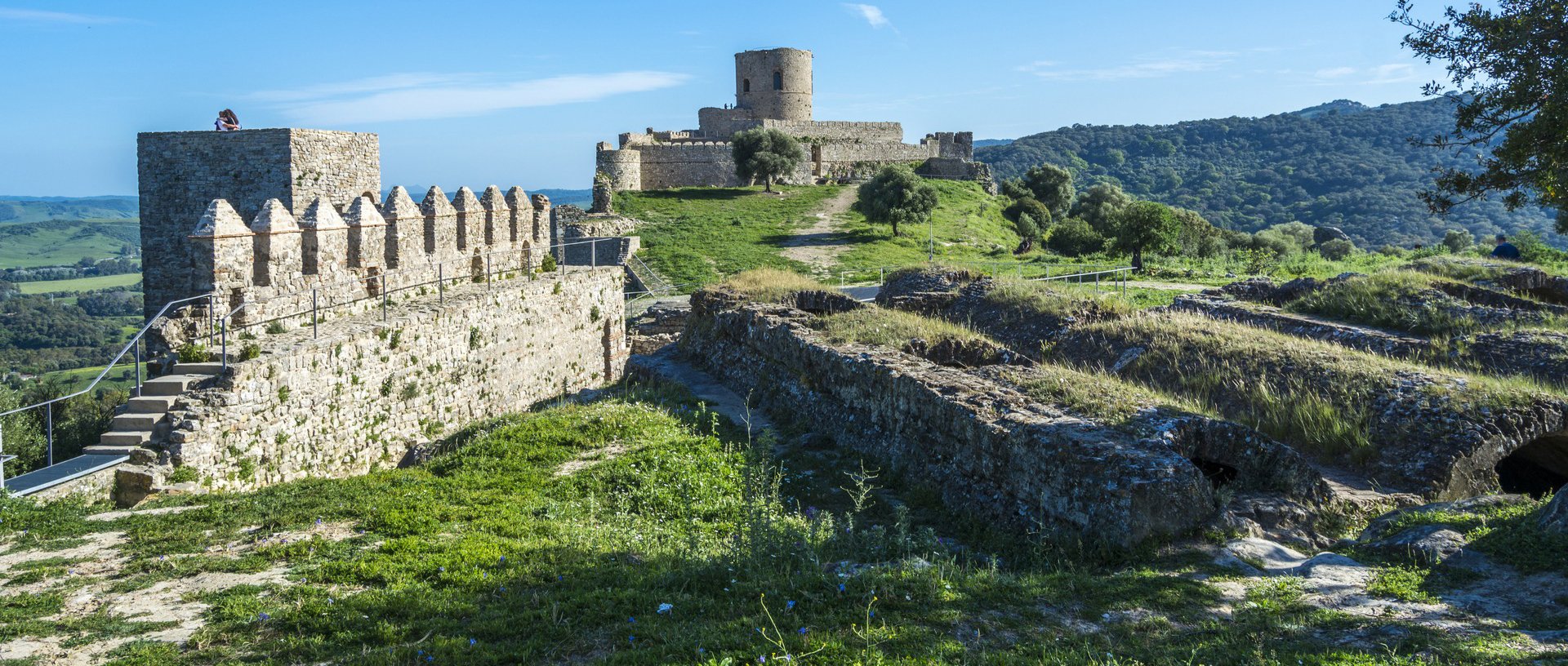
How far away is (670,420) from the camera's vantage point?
38.5 feet

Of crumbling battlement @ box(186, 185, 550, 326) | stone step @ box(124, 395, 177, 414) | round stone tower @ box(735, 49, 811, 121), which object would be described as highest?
round stone tower @ box(735, 49, 811, 121)

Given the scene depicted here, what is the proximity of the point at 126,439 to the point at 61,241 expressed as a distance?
566ft

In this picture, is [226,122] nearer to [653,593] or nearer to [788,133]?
[653,593]

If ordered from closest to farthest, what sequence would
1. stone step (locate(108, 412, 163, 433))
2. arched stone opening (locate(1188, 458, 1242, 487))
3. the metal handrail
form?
1. arched stone opening (locate(1188, 458, 1242, 487))
2. the metal handrail
3. stone step (locate(108, 412, 163, 433))

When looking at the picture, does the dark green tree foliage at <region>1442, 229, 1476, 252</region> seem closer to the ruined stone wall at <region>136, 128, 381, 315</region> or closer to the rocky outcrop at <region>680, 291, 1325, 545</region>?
the rocky outcrop at <region>680, 291, 1325, 545</region>

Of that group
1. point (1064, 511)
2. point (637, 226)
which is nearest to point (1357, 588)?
point (1064, 511)

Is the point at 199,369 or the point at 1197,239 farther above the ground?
the point at 1197,239

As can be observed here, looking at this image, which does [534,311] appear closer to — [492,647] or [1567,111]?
[492,647]

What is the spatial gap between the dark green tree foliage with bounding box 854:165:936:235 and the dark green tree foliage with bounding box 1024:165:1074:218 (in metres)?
20.7

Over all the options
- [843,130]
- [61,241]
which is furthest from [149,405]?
[61,241]

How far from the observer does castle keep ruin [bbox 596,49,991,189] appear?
5466 cm

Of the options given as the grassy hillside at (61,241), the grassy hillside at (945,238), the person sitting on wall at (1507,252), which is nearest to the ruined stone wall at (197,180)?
the grassy hillside at (945,238)

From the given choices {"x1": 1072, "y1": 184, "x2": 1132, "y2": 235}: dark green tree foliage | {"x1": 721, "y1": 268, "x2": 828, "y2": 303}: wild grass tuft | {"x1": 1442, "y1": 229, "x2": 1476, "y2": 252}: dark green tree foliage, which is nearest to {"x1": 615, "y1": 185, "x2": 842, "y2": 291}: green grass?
{"x1": 721, "y1": 268, "x2": 828, "y2": 303}: wild grass tuft

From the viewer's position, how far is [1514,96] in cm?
822
